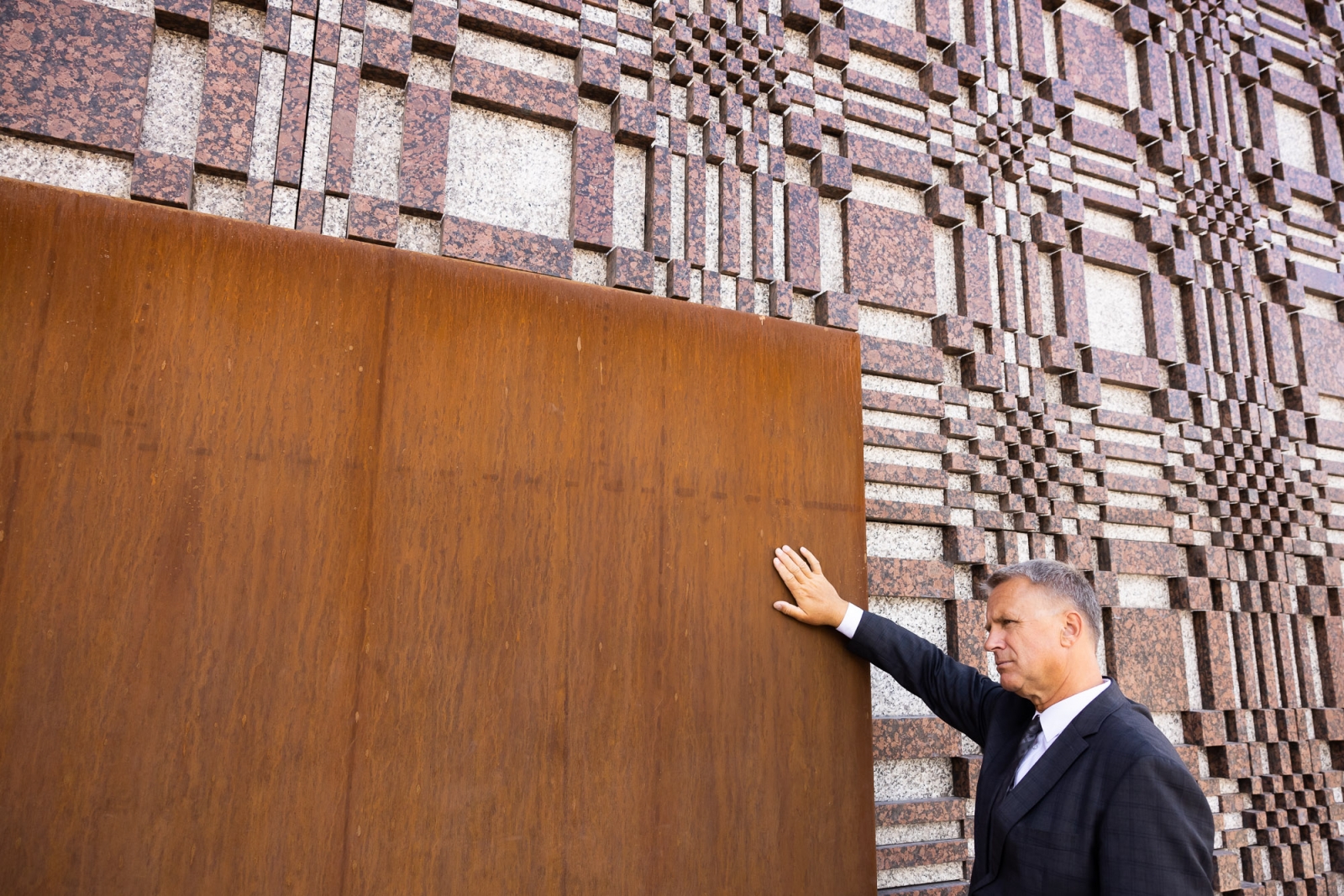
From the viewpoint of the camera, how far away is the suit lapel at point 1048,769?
1.66 metres

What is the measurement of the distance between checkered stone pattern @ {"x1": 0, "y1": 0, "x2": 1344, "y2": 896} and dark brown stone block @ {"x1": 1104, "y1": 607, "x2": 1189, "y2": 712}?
12 millimetres

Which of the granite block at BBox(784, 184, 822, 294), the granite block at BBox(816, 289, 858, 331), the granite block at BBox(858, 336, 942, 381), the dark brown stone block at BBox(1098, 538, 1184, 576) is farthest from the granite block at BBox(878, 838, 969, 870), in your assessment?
the granite block at BBox(784, 184, 822, 294)

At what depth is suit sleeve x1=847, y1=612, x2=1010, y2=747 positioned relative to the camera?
1.98 metres

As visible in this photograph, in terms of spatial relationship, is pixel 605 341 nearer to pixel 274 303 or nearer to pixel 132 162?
pixel 274 303

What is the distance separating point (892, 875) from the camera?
7.02ft

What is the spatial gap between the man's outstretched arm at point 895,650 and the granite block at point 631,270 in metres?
0.69

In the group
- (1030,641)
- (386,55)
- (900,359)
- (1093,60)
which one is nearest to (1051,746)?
(1030,641)

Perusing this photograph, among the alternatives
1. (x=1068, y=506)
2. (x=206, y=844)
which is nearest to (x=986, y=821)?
(x=1068, y=506)

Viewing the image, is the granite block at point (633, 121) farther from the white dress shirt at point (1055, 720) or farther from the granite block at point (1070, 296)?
the white dress shirt at point (1055, 720)

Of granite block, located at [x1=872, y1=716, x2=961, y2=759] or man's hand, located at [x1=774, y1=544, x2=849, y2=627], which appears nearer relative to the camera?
man's hand, located at [x1=774, y1=544, x2=849, y2=627]

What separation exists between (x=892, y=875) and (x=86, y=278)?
2.09 metres

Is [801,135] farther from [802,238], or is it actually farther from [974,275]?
[974,275]

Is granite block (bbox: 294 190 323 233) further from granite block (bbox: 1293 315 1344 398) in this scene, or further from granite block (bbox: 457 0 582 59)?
granite block (bbox: 1293 315 1344 398)

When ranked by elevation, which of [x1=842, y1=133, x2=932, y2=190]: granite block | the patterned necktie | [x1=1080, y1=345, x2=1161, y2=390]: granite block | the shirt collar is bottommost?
the patterned necktie
